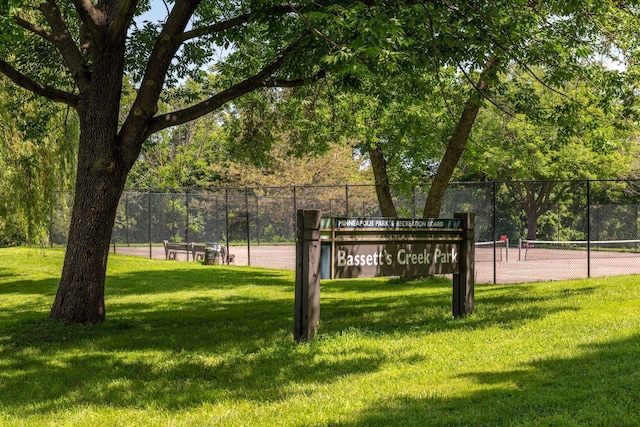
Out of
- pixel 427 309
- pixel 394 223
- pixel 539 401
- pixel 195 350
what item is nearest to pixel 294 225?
pixel 427 309

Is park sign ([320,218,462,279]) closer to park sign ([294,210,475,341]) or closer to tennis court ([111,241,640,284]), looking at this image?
park sign ([294,210,475,341])

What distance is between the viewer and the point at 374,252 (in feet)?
29.7

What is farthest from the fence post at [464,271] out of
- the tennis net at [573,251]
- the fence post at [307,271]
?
the tennis net at [573,251]

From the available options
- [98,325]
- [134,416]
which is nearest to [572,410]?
[134,416]

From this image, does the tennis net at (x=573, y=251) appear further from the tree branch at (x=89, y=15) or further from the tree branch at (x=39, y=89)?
the tree branch at (x=89, y=15)

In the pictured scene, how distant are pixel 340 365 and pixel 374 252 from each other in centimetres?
214

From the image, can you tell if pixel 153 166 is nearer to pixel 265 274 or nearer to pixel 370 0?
pixel 265 274

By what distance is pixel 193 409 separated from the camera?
5832 mm

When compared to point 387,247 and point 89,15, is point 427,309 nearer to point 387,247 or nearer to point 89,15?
point 387,247

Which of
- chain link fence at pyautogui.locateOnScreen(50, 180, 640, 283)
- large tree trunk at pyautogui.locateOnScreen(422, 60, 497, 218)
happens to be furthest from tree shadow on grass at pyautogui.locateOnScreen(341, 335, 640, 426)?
chain link fence at pyautogui.locateOnScreen(50, 180, 640, 283)

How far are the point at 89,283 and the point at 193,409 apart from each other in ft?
18.2

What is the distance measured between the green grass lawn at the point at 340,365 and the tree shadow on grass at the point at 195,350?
3 centimetres

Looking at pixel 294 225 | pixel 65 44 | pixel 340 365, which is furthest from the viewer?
pixel 294 225

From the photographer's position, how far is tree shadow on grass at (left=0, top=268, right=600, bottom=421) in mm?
6508
